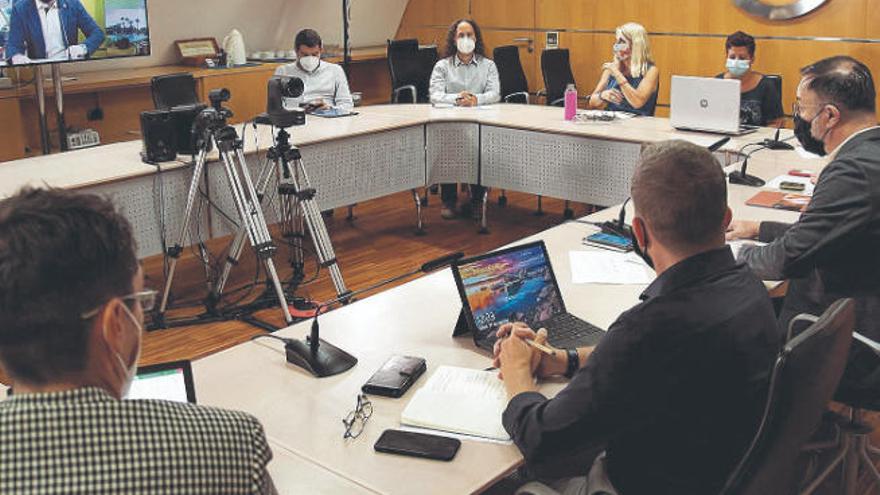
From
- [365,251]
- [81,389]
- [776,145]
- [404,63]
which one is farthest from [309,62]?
[81,389]

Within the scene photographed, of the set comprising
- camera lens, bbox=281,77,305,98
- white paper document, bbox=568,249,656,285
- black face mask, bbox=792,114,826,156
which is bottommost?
white paper document, bbox=568,249,656,285

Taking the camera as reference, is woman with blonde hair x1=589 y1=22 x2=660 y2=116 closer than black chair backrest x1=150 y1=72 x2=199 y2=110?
No

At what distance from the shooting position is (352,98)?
245 inches

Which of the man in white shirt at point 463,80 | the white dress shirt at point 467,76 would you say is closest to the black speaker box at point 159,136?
the man in white shirt at point 463,80

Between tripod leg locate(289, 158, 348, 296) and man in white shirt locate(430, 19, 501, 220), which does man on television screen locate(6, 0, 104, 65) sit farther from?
tripod leg locate(289, 158, 348, 296)

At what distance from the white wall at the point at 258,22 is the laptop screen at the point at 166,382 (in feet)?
18.1

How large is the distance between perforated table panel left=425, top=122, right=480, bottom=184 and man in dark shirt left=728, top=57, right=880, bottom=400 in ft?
9.89

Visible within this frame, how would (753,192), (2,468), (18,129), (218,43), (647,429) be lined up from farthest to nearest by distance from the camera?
1. (218,43)
2. (18,129)
3. (753,192)
4. (647,429)
5. (2,468)

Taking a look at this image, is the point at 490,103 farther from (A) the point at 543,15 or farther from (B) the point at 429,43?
(B) the point at 429,43

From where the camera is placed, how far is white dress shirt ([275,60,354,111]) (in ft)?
19.3

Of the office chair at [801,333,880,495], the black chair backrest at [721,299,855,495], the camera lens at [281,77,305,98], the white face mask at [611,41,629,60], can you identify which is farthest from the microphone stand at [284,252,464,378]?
the white face mask at [611,41,629,60]

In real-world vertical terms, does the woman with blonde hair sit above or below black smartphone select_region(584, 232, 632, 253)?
above

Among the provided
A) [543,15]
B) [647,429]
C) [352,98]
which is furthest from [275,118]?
[543,15]

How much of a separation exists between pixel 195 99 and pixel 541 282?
12.2ft
